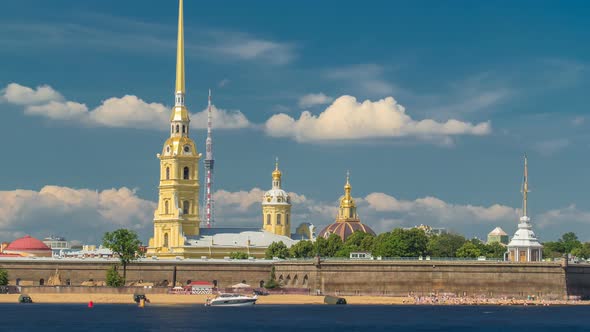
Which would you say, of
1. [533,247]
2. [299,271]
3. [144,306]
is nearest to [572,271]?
[533,247]

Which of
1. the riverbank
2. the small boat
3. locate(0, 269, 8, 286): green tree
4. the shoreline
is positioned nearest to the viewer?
the small boat

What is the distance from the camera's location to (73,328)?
13875cm

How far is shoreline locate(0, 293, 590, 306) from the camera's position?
182m

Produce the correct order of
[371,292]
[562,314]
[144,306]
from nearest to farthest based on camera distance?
[562,314] < [144,306] < [371,292]

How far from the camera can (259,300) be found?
18825cm

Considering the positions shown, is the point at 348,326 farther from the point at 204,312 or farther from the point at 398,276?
the point at 398,276

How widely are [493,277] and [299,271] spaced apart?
28.9 metres

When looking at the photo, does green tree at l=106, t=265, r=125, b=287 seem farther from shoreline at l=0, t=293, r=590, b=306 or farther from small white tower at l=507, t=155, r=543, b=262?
small white tower at l=507, t=155, r=543, b=262

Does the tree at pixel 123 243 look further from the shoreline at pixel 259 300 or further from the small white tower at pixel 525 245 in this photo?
the small white tower at pixel 525 245

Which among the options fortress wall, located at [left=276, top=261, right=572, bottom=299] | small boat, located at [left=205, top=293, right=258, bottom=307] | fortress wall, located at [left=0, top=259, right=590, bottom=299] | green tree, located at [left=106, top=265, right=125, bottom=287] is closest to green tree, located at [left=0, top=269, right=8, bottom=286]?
green tree, located at [left=106, top=265, right=125, bottom=287]

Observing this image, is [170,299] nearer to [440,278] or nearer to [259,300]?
[259,300]

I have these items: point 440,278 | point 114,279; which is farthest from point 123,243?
point 440,278

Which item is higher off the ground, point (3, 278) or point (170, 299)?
point (3, 278)

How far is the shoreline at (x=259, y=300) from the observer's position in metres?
182
